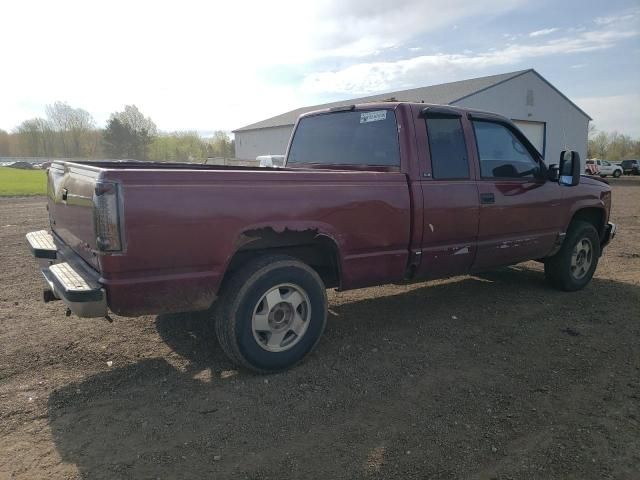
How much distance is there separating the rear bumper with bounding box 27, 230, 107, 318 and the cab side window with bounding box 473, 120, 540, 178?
11.9 ft

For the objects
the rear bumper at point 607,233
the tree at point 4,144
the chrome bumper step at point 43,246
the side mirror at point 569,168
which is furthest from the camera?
the tree at point 4,144

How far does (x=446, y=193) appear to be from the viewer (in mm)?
4383

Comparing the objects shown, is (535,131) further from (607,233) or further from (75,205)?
(75,205)

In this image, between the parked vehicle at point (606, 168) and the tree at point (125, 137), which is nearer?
the parked vehicle at point (606, 168)

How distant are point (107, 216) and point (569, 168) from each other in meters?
4.74

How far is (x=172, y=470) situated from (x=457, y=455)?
62.3 inches

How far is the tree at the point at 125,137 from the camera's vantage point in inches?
2493

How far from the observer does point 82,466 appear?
2.56 m

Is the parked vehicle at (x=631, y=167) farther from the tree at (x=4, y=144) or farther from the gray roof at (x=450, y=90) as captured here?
the tree at (x=4, y=144)

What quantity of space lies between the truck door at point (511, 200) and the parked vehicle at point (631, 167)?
5098 cm

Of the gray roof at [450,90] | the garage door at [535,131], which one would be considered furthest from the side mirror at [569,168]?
the garage door at [535,131]

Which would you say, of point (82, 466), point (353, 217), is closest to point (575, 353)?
point (353, 217)

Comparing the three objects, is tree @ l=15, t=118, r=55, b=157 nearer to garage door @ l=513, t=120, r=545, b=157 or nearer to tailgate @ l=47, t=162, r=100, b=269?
garage door @ l=513, t=120, r=545, b=157

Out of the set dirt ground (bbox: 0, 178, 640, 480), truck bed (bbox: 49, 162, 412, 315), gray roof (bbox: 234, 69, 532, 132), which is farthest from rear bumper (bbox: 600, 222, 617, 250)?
gray roof (bbox: 234, 69, 532, 132)
